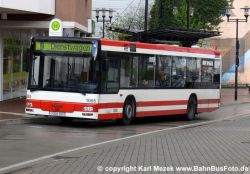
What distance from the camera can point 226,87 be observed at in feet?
225

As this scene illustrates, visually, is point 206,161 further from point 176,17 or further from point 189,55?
point 176,17

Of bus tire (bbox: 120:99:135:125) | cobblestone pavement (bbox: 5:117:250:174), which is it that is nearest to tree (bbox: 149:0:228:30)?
bus tire (bbox: 120:99:135:125)

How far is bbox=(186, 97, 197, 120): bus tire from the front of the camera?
24.7 m

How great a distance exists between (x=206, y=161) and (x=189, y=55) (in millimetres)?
13196

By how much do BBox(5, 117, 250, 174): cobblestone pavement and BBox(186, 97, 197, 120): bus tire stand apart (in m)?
8.06

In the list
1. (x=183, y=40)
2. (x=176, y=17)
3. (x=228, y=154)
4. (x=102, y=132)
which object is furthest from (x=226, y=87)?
(x=228, y=154)

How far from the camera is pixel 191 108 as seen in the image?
24.9 m

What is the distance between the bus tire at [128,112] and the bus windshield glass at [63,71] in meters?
2.01

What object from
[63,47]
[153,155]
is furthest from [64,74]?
[153,155]

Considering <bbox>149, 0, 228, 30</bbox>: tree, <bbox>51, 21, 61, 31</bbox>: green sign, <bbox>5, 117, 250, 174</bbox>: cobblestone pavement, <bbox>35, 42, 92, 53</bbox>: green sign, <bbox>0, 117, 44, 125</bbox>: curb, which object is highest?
<bbox>149, 0, 228, 30</bbox>: tree

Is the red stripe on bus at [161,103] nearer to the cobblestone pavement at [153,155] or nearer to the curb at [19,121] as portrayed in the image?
the curb at [19,121]

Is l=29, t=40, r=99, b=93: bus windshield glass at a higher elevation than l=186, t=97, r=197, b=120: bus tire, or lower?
higher

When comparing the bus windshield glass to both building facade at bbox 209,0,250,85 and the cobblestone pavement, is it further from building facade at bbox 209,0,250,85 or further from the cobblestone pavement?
building facade at bbox 209,0,250,85

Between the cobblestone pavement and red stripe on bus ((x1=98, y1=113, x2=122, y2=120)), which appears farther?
red stripe on bus ((x1=98, y1=113, x2=122, y2=120))
